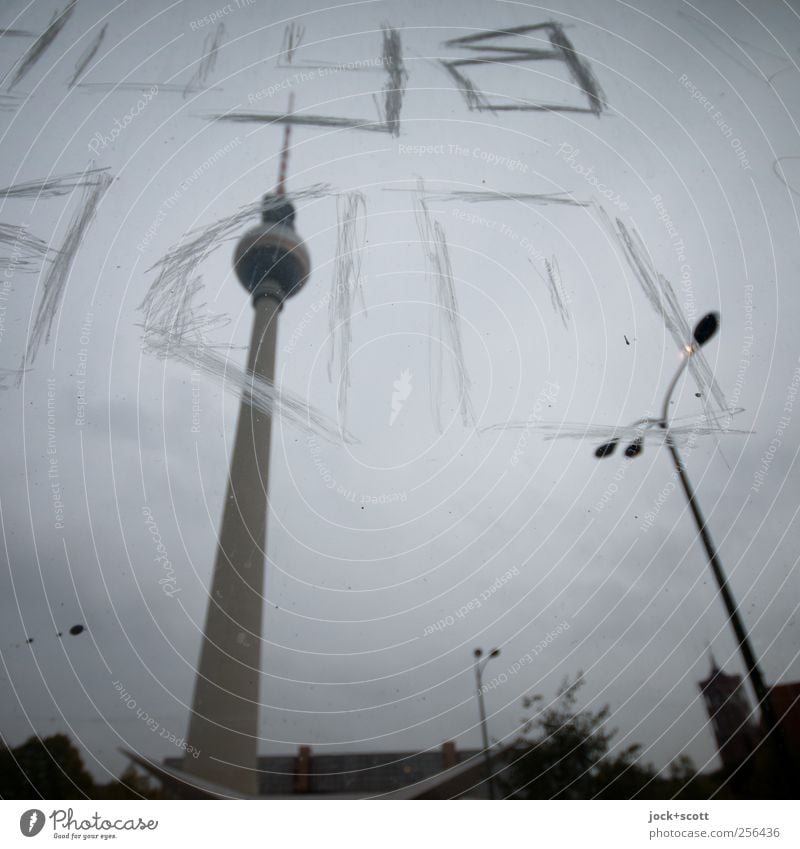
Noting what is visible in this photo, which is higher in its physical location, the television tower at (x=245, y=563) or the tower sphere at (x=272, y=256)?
the tower sphere at (x=272, y=256)

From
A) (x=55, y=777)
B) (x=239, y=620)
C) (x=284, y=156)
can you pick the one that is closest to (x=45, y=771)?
(x=55, y=777)

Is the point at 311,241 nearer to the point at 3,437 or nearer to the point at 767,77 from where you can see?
the point at 3,437

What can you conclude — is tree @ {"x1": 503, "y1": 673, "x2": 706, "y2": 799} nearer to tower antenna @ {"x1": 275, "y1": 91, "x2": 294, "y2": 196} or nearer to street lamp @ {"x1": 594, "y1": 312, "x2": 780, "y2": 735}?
street lamp @ {"x1": 594, "y1": 312, "x2": 780, "y2": 735}

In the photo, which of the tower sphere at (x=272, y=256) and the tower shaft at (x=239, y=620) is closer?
the tower shaft at (x=239, y=620)

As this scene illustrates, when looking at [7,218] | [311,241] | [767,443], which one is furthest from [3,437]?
[767,443]

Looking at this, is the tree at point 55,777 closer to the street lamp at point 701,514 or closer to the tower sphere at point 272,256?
the tower sphere at point 272,256

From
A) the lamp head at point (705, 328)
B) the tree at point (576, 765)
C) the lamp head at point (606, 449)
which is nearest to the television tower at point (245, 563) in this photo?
the tree at point (576, 765)

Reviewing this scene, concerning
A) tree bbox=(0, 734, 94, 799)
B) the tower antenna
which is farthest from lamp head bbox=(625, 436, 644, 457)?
tree bbox=(0, 734, 94, 799)
